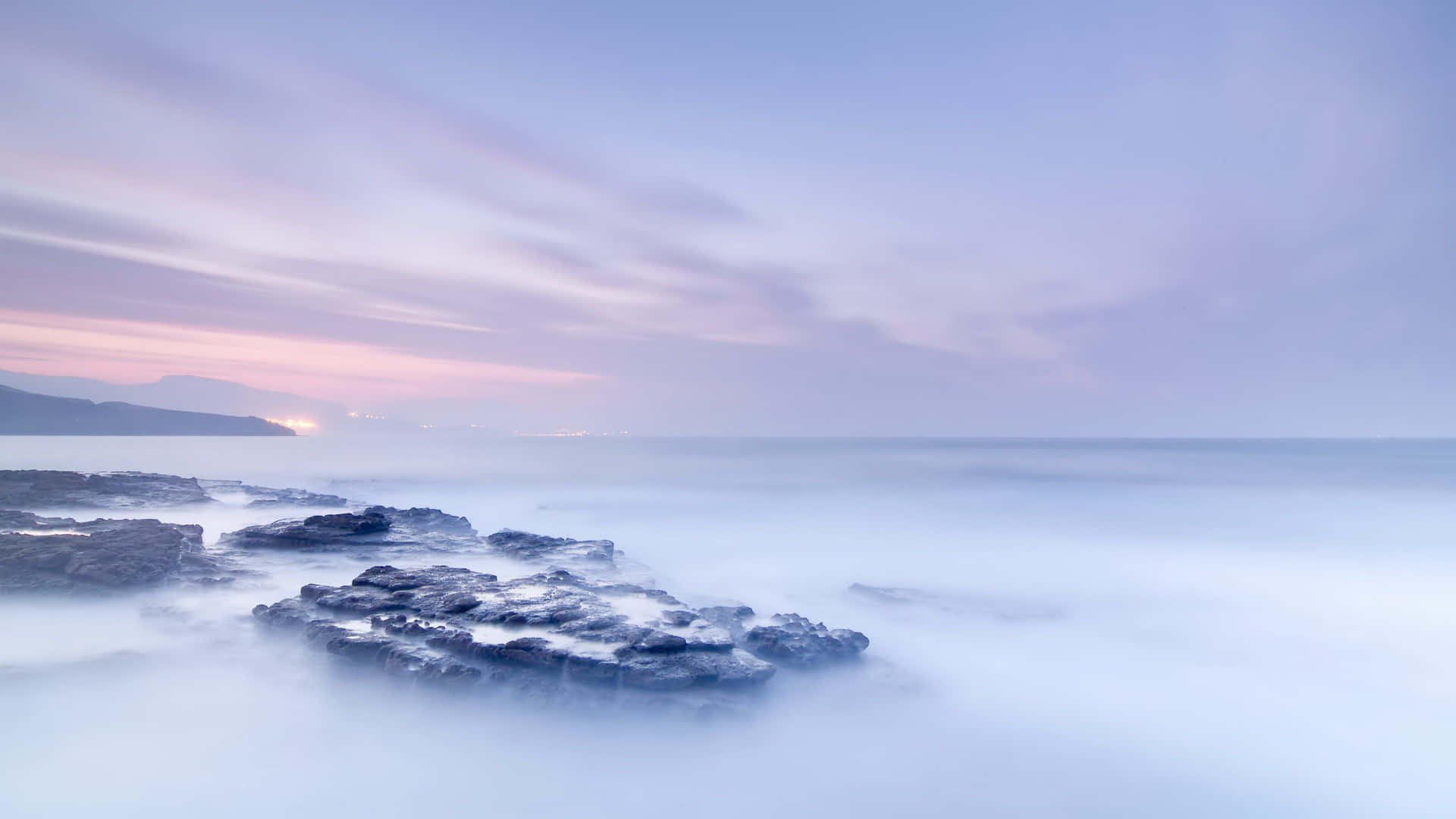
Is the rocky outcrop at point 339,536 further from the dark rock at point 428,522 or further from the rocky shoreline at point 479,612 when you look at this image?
the dark rock at point 428,522

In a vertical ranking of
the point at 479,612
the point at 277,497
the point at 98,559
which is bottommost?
the point at 277,497

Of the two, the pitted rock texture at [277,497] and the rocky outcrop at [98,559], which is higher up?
the rocky outcrop at [98,559]

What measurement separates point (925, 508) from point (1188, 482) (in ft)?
77.1

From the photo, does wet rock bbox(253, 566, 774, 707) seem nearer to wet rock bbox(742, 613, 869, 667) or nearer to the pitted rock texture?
wet rock bbox(742, 613, 869, 667)

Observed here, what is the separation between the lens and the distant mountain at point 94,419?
7919cm

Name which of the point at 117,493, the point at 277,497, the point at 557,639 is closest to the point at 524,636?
the point at 557,639

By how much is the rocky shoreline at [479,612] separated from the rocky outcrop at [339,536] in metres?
0.03

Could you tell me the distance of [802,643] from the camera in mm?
8539

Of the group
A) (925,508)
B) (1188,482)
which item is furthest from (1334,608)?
(1188,482)

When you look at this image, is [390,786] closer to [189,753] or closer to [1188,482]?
[189,753]

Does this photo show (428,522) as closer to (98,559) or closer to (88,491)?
(98,559)

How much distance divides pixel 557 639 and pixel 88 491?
1993 centimetres

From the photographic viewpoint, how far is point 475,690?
23.7 ft

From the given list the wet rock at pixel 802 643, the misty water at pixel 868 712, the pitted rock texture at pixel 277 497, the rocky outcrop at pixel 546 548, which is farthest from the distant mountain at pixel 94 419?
the wet rock at pixel 802 643
